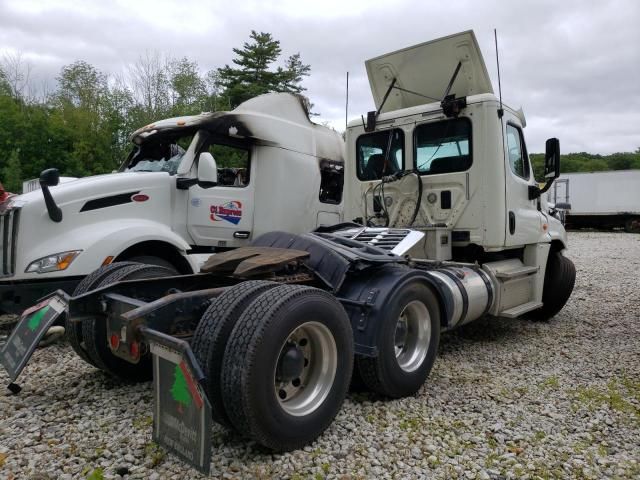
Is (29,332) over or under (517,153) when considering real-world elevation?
under

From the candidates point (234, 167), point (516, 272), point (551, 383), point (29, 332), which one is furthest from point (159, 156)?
point (551, 383)

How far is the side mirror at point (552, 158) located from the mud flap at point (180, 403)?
508 cm

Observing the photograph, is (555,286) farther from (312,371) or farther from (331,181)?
(312,371)

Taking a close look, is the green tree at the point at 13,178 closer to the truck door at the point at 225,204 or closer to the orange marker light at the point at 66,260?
the truck door at the point at 225,204

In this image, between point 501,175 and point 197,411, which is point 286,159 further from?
point 197,411

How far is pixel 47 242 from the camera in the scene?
4.71 m

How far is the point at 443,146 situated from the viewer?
18.0 feet

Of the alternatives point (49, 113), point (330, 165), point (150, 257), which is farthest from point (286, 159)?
point (49, 113)

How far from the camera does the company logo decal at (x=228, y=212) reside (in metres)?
5.98

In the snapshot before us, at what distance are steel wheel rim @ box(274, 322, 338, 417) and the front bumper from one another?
2.83m

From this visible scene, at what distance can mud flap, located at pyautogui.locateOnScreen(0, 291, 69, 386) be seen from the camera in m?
3.08

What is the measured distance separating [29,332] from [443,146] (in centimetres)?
443

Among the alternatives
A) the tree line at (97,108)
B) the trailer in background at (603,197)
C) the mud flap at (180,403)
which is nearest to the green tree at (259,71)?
the tree line at (97,108)

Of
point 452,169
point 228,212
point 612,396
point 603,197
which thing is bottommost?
point 612,396
